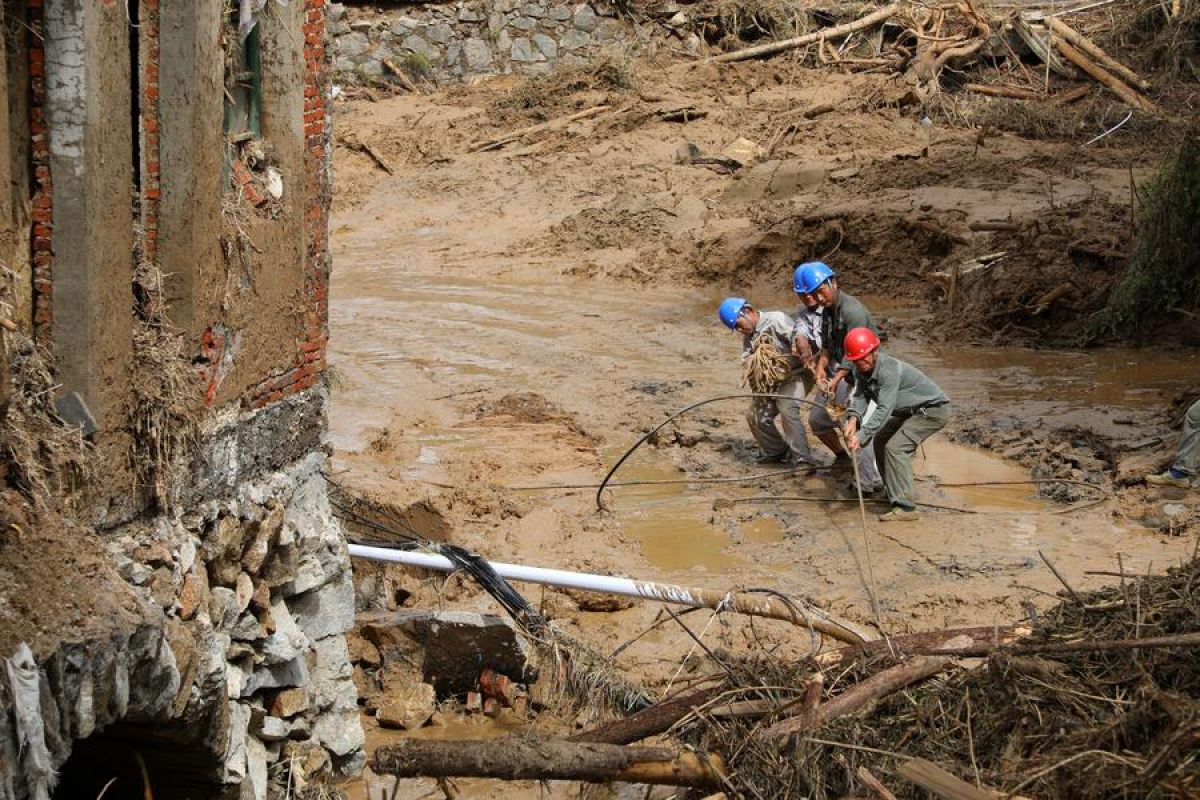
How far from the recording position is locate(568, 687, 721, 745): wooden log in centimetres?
653

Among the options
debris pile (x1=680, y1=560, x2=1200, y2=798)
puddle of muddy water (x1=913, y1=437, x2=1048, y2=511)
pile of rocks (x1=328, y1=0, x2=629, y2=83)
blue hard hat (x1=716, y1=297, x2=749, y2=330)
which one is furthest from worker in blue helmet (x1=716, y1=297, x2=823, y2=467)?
pile of rocks (x1=328, y1=0, x2=629, y2=83)

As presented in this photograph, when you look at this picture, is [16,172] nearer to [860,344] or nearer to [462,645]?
[462,645]

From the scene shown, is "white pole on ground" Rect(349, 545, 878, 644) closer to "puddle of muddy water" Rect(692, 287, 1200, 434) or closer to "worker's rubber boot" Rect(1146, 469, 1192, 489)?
"worker's rubber boot" Rect(1146, 469, 1192, 489)

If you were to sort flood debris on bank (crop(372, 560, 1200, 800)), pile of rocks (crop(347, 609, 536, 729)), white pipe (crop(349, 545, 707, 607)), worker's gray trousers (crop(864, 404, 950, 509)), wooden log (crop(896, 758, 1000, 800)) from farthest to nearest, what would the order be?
worker's gray trousers (crop(864, 404, 950, 509)) → pile of rocks (crop(347, 609, 536, 729)) → white pipe (crop(349, 545, 707, 607)) → flood debris on bank (crop(372, 560, 1200, 800)) → wooden log (crop(896, 758, 1000, 800))

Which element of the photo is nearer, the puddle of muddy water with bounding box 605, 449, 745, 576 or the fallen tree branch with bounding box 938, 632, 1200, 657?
the fallen tree branch with bounding box 938, 632, 1200, 657

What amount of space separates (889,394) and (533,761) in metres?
6.10

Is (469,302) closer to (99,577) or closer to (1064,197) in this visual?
(1064,197)

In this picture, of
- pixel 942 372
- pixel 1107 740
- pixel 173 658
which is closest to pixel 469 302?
pixel 942 372

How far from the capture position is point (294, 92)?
753 cm

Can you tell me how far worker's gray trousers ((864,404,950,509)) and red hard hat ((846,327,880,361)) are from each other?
1.97 ft

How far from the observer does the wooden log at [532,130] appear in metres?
22.1

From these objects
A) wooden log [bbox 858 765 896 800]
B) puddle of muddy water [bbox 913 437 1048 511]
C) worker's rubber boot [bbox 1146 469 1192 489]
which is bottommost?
puddle of muddy water [bbox 913 437 1048 511]

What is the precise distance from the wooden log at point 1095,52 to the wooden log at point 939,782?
18560 millimetres

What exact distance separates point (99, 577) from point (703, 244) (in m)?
13.6
